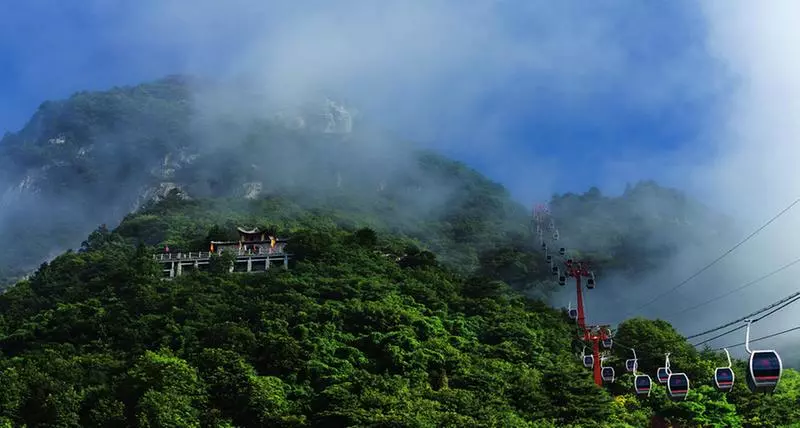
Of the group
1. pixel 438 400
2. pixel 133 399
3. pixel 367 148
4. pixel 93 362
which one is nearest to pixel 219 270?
pixel 93 362

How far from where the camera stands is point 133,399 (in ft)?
116

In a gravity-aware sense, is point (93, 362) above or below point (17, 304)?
below

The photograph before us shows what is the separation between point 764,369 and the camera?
23.1m

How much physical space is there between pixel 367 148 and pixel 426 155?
1050 centimetres

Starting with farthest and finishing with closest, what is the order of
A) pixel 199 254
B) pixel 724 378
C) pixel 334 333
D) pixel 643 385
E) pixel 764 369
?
1. pixel 199 254
2. pixel 334 333
3. pixel 643 385
4. pixel 724 378
5. pixel 764 369

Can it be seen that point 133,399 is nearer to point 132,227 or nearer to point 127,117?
point 132,227

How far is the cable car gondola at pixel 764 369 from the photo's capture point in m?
23.1

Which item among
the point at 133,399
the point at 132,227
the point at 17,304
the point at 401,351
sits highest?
the point at 132,227

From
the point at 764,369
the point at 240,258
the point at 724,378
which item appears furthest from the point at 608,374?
the point at 240,258

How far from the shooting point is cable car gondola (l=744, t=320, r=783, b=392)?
23094 millimetres

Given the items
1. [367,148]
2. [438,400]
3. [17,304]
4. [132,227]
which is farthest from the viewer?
[367,148]

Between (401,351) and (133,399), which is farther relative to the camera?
(401,351)

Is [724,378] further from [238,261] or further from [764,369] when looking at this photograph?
[238,261]

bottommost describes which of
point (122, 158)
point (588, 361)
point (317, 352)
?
point (317, 352)
